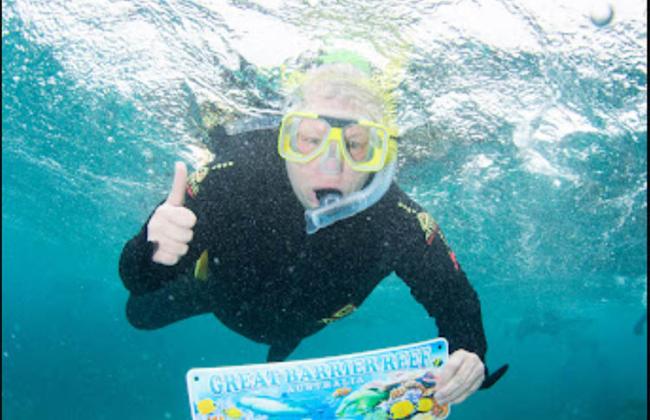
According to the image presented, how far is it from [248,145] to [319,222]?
2786 millimetres

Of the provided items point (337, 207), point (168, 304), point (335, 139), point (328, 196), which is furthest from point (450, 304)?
point (168, 304)

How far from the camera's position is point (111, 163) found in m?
16.1

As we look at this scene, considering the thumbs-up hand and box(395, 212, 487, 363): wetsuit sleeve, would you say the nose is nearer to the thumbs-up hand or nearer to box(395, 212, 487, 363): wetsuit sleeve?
box(395, 212, 487, 363): wetsuit sleeve

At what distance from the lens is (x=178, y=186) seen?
11.2 ft

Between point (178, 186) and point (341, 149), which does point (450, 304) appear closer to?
point (341, 149)

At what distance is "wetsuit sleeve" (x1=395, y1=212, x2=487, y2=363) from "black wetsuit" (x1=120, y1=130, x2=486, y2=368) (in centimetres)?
1

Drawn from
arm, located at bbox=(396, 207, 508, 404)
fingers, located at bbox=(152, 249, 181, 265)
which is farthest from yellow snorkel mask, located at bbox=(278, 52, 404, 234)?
fingers, located at bbox=(152, 249, 181, 265)

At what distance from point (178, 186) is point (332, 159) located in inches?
69.4

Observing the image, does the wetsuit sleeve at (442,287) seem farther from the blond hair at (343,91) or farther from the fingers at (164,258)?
the fingers at (164,258)

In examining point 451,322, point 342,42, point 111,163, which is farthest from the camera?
point 111,163

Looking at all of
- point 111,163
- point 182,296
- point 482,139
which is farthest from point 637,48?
point 111,163

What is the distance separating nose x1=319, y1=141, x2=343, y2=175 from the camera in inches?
179

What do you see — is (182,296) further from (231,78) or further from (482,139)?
(482,139)

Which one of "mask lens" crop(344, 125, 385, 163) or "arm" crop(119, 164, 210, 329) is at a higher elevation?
"mask lens" crop(344, 125, 385, 163)
